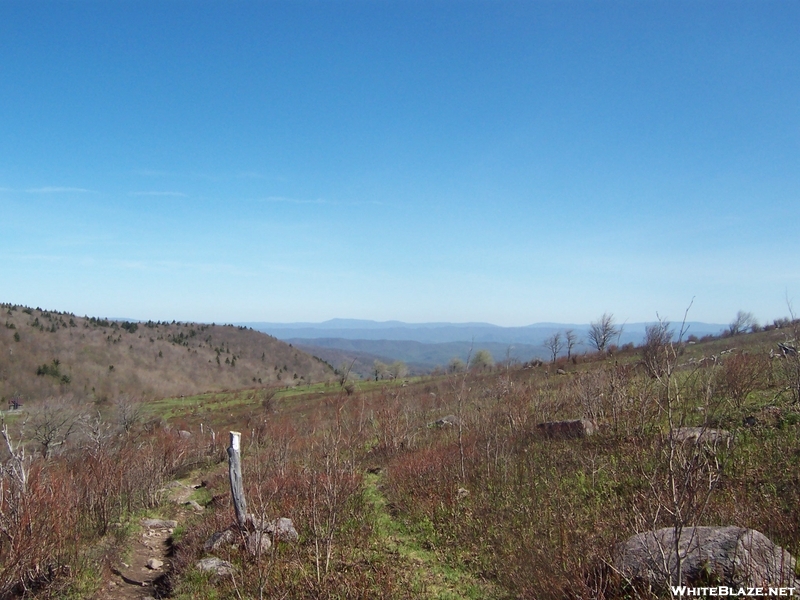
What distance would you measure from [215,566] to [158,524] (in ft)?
18.7

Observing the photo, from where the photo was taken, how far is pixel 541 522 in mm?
9008

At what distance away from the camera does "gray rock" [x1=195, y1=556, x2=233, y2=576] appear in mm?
9039

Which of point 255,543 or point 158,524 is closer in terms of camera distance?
point 255,543

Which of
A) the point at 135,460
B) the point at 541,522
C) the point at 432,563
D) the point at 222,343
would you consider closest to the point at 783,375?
the point at 541,522

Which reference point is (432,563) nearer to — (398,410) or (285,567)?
(285,567)

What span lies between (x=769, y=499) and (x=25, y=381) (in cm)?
8354

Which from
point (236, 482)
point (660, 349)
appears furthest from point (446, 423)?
point (236, 482)

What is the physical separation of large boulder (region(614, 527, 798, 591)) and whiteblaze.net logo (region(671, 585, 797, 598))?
61 mm

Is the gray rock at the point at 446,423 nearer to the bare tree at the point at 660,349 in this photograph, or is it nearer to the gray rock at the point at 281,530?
the bare tree at the point at 660,349

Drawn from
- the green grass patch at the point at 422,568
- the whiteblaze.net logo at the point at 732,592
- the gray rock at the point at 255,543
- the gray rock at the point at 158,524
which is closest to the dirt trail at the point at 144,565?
the gray rock at the point at 158,524

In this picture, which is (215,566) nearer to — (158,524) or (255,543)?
(255,543)

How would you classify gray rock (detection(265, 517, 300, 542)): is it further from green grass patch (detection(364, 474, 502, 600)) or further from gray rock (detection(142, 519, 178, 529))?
gray rock (detection(142, 519, 178, 529))

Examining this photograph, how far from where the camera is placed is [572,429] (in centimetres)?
1405

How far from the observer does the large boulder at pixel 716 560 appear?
473 cm
